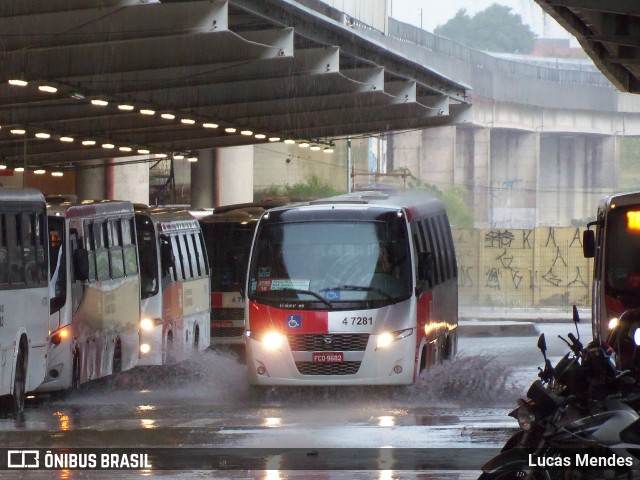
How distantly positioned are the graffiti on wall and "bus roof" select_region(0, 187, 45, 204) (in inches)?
1636

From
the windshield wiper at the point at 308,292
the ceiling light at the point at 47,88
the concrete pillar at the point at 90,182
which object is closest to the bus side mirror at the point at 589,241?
the windshield wiper at the point at 308,292

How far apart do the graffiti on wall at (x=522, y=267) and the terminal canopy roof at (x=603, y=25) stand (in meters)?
34.4

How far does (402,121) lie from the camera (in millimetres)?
38594

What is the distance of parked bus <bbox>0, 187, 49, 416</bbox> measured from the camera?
17641mm

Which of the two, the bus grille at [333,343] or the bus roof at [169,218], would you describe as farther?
the bus roof at [169,218]

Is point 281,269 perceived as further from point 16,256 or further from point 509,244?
point 509,244

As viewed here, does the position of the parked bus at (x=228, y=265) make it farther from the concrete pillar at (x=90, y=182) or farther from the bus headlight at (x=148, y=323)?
the concrete pillar at (x=90, y=182)

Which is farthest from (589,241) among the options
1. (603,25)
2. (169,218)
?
(169,218)

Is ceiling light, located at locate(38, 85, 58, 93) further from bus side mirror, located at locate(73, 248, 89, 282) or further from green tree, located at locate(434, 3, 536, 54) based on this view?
green tree, located at locate(434, 3, 536, 54)

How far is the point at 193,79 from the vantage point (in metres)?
28.0

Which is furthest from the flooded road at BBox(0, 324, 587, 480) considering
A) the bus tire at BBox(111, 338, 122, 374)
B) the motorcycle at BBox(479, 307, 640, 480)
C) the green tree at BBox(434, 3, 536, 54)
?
the green tree at BBox(434, 3, 536, 54)

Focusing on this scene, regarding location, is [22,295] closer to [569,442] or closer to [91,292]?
[91,292]

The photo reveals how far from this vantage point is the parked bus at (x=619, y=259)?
20.1 m

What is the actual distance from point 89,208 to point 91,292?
1.34m
